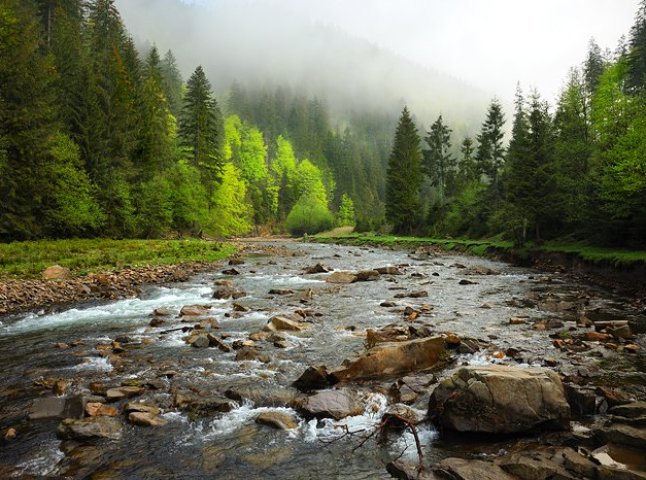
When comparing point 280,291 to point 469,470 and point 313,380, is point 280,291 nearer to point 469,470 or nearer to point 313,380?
point 313,380

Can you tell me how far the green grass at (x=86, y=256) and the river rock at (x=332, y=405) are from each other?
714 inches

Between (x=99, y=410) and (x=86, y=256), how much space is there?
20367 mm

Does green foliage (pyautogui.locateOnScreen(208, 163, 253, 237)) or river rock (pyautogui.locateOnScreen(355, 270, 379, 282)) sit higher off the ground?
green foliage (pyautogui.locateOnScreen(208, 163, 253, 237))

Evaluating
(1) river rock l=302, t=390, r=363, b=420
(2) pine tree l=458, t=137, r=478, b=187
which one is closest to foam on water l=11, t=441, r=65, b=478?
(1) river rock l=302, t=390, r=363, b=420

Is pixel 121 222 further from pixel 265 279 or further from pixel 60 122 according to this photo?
pixel 265 279

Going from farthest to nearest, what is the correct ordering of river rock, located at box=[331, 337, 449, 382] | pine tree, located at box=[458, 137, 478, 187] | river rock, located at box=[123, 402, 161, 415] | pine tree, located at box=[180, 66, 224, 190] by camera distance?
pine tree, located at box=[458, 137, 478, 187], pine tree, located at box=[180, 66, 224, 190], river rock, located at box=[331, 337, 449, 382], river rock, located at box=[123, 402, 161, 415]

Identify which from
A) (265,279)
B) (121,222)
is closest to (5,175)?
(121,222)

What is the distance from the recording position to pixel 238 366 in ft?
33.6

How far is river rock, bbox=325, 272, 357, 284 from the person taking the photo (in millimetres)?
24422

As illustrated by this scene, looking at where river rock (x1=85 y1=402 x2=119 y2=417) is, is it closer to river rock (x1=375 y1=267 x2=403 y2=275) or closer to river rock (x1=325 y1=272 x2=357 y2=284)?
river rock (x1=325 y1=272 x2=357 y2=284)

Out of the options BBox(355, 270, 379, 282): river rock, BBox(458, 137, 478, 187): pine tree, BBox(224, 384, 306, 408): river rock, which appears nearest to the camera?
BBox(224, 384, 306, 408): river rock

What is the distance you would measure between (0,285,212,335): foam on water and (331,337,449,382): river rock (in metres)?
9.28

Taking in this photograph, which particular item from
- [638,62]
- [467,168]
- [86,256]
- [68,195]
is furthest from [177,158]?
[638,62]

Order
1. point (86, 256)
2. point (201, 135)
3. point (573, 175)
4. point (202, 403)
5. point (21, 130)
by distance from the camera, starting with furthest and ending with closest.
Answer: point (201, 135) < point (573, 175) < point (21, 130) < point (86, 256) < point (202, 403)
